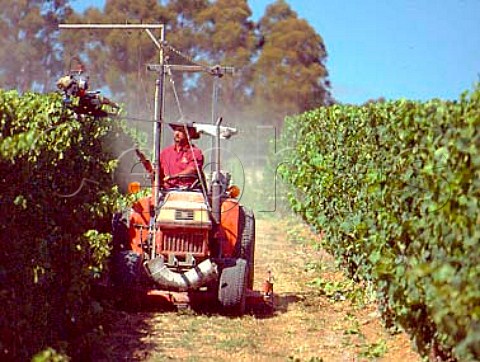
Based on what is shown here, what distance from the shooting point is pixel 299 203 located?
701 inches

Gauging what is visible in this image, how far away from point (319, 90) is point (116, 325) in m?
40.9

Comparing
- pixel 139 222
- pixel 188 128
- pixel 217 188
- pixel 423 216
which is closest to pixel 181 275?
pixel 139 222

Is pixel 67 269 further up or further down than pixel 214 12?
further down

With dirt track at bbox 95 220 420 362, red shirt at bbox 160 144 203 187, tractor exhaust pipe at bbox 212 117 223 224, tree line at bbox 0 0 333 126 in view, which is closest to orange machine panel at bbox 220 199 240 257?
tractor exhaust pipe at bbox 212 117 223 224

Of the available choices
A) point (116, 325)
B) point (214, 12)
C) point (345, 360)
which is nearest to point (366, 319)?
point (345, 360)

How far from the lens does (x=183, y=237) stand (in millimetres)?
9383

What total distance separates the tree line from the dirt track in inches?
913

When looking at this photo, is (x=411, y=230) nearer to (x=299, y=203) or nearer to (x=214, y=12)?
(x=299, y=203)

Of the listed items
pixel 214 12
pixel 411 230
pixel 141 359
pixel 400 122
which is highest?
pixel 214 12

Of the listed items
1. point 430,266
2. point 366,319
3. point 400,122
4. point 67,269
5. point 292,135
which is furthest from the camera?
point 292,135

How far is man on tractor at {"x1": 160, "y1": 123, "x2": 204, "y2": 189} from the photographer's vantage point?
980cm

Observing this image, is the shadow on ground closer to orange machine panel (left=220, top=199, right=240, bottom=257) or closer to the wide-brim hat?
orange machine panel (left=220, top=199, right=240, bottom=257)

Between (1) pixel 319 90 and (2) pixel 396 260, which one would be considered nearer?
(2) pixel 396 260

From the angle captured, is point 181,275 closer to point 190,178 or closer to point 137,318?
point 137,318
